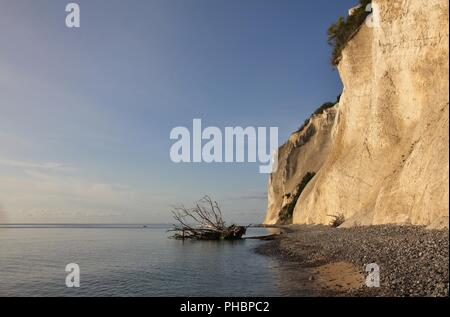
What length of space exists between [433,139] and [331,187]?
1964cm

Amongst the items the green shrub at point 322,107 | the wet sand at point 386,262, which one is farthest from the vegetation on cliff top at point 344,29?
the green shrub at point 322,107

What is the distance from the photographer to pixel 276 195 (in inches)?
3241

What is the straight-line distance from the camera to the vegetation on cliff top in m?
38.7

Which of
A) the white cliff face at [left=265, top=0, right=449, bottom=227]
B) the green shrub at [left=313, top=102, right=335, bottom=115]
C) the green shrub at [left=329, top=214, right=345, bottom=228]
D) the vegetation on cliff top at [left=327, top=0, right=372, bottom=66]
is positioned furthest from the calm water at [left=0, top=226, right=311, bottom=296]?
the green shrub at [left=313, top=102, right=335, bottom=115]

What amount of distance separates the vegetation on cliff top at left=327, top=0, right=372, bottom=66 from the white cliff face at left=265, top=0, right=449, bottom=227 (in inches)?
73.5

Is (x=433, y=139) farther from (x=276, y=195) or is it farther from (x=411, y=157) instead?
(x=276, y=195)

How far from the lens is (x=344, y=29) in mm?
41344

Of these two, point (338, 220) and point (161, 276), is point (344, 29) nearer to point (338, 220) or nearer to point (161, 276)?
point (338, 220)

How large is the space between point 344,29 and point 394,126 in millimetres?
16358

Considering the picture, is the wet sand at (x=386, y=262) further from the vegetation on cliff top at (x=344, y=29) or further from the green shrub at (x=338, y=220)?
the vegetation on cliff top at (x=344, y=29)

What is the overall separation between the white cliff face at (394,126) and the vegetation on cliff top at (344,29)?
1.87 m

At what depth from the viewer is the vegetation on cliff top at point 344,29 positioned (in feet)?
127

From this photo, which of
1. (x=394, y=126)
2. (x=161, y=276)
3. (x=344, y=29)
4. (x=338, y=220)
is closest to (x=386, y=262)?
(x=161, y=276)

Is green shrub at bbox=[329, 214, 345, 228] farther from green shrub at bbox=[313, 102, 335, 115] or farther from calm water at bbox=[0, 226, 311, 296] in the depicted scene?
green shrub at bbox=[313, 102, 335, 115]
